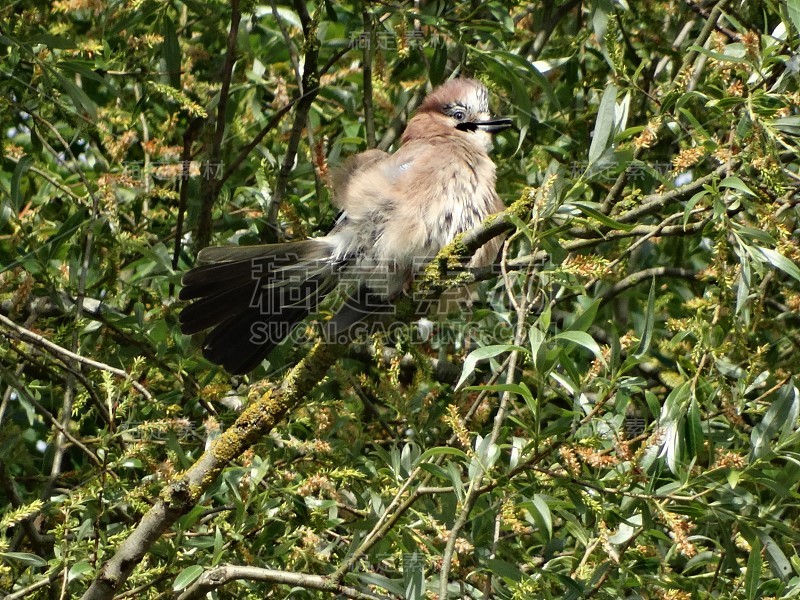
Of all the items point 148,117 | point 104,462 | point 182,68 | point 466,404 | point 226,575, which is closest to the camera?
point 226,575

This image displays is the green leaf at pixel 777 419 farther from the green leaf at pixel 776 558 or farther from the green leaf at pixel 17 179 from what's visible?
the green leaf at pixel 17 179

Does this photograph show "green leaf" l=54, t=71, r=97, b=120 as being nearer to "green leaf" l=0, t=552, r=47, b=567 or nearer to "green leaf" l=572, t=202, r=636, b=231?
"green leaf" l=0, t=552, r=47, b=567

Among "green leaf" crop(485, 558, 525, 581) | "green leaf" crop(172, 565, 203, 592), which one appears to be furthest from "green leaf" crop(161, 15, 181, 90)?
"green leaf" crop(485, 558, 525, 581)

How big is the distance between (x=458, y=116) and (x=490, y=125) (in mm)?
157

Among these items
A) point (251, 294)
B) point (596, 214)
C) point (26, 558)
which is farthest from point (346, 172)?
point (26, 558)

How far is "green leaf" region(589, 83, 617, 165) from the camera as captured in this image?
2616 mm

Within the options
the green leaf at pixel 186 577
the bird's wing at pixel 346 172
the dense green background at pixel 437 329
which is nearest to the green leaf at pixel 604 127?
the dense green background at pixel 437 329

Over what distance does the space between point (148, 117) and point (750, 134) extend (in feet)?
9.19

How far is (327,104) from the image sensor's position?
4.73 m

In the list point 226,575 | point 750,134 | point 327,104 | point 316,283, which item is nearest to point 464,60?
point 327,104

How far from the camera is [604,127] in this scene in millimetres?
2645

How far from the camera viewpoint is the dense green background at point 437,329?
2615mm

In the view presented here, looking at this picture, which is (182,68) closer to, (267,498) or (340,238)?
(340,238)

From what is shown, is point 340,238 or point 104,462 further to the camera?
point 340,238
